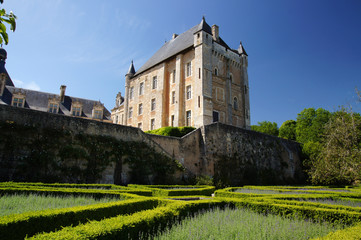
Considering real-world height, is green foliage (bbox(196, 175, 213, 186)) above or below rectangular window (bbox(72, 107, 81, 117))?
below

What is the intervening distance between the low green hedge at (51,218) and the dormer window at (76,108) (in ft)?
111

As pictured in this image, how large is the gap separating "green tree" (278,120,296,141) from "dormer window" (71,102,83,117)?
3712 centimetres

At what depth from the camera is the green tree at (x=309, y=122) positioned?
37969 mm

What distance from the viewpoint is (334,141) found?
14320 millimetres

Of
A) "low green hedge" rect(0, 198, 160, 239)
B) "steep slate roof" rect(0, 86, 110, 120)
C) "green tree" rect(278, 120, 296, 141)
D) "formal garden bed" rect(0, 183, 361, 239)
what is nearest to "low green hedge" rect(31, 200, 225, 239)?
"formal garden bed" rect(0, 183, 361, 239)

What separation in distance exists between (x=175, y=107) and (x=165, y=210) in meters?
23.7

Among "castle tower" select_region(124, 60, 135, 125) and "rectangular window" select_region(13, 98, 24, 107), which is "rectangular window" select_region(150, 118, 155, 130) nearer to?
"castle tower" select_region(124, 60, 135, 125)

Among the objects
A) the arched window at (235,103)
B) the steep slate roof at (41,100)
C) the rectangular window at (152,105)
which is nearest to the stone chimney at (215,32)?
the arched window at (235,103)

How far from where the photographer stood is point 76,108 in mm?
36094

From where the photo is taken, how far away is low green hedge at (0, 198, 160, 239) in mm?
3320

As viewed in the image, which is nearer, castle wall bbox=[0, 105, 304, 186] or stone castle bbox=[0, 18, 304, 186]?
castle wall bbox=[0, 105, 304, 186]

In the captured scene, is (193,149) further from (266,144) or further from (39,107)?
(39,107)

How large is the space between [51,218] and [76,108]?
115 feet

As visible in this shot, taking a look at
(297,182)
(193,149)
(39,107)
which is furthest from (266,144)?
(39,107)
